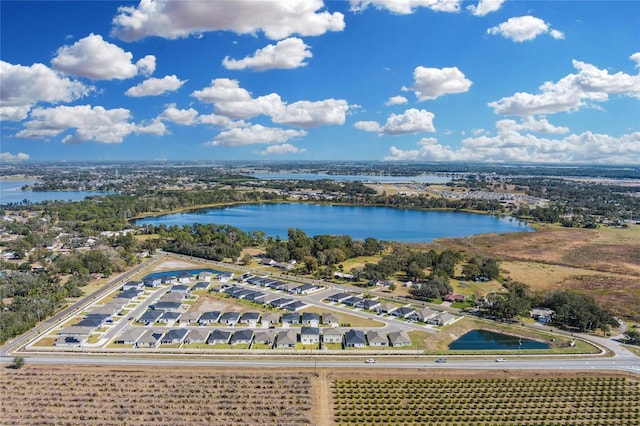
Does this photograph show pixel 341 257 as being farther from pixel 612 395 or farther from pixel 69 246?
pixel 69 246

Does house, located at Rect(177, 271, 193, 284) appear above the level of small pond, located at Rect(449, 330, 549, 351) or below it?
above

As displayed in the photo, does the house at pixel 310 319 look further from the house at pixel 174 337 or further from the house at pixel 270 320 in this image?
the house at pixel 174 337

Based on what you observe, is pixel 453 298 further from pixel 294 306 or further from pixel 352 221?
pixel 352 221

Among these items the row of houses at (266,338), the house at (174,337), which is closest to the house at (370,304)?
the row of houses at (266,338)

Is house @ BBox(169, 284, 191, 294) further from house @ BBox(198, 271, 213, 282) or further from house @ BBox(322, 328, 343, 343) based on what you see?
house @ BBox(322, 328, 343, 343)

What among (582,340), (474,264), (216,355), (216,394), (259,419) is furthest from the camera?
(474,264)

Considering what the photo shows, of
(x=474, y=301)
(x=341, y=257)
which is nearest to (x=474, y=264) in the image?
(x=474, y=301)

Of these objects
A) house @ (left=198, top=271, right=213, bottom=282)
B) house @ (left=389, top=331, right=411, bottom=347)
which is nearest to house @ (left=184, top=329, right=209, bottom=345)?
house @ (left=389, top=331, right=411, bottom=347)
